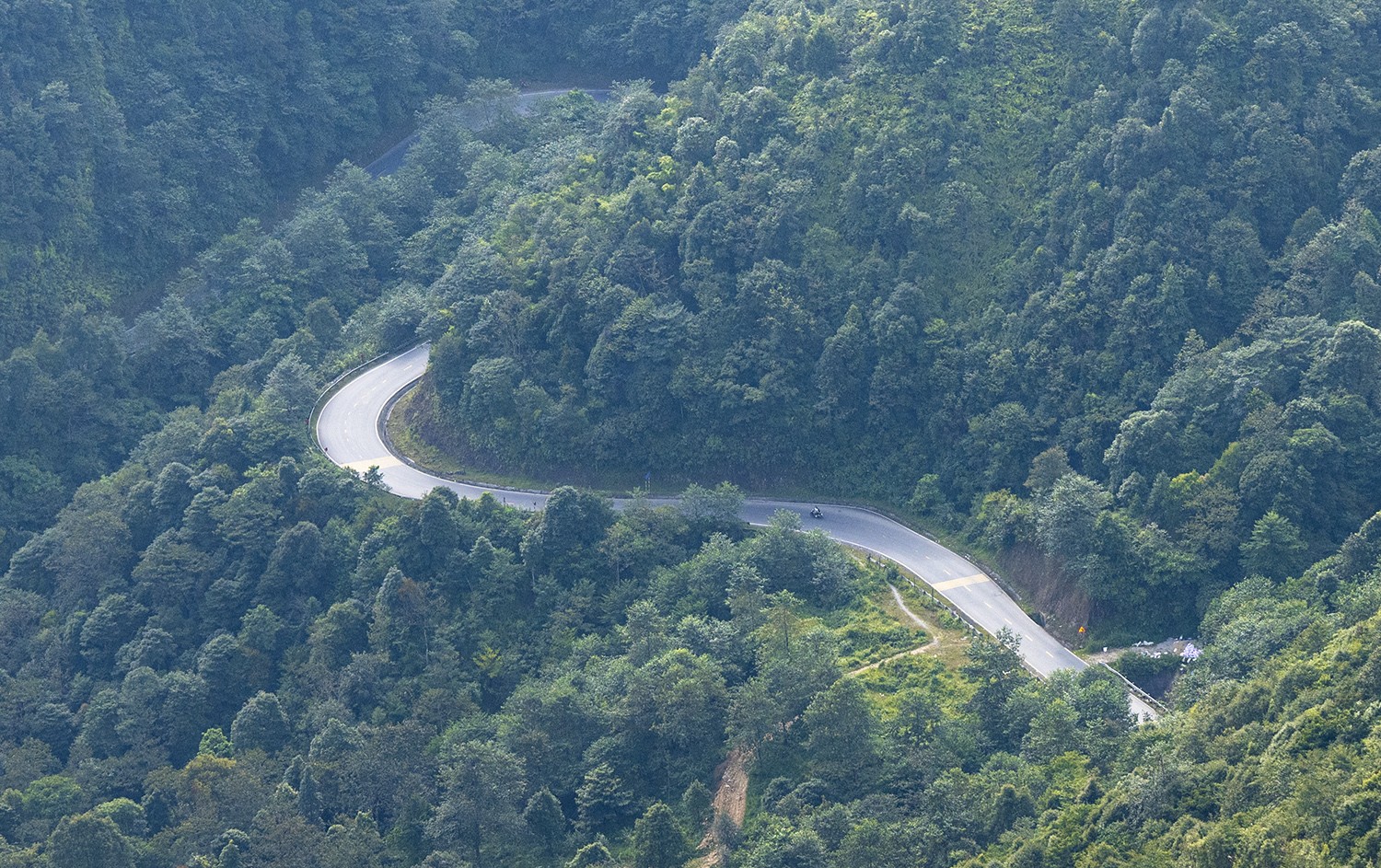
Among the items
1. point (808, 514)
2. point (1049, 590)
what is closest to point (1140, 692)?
point (1049, 590)

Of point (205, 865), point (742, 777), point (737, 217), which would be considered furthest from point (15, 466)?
point (742, 777)

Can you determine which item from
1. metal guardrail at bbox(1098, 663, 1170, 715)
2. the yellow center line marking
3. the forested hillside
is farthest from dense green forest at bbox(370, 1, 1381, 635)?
the forested hillside

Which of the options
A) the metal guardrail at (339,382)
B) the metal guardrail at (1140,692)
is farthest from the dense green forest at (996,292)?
the metal guardrail at (339,382)

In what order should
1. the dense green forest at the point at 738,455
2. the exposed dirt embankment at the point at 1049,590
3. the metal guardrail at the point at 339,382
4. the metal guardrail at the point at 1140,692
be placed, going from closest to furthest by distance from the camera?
1. the dense green forest at the point at 738,455
2. the metal guardrail at the point at 1140,692
3. the exposed dirt embankment at the point at 1049,590
4. the metal guardrail at the point at 339,382

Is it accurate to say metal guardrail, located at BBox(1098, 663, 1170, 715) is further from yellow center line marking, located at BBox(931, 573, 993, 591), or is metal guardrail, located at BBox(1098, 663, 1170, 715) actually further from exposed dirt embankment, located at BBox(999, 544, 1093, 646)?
yellow center line marking, located at BBox(931, 573, 993, 591)

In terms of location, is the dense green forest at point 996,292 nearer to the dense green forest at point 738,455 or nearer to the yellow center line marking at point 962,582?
the dense green forest at point 738,455

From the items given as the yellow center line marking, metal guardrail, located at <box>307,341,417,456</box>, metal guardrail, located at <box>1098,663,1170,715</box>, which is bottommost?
metal guardrail, located at <box>1098,663,1170,715</box>
